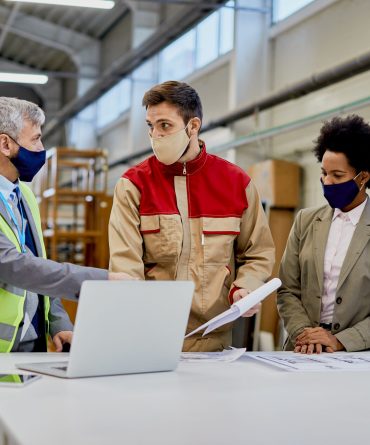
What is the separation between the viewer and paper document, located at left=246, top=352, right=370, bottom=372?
1817mm

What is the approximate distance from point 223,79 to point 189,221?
7836mm

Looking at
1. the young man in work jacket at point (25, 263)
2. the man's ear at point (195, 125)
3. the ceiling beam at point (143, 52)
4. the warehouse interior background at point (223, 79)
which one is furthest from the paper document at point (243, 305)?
the ceiling beam at point (143, 52)

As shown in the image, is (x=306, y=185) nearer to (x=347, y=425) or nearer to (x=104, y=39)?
(x=347, y=425)

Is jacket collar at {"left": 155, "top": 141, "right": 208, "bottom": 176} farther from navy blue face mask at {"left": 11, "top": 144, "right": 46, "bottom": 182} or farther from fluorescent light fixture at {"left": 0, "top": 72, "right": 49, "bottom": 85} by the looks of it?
fluorescent light fixture at {"left": 0, "top": 72, "right": 49, "bottom": 85}

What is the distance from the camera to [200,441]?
105 cm

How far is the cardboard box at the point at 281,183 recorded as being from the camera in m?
7.77

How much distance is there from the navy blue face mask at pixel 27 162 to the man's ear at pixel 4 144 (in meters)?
0.04

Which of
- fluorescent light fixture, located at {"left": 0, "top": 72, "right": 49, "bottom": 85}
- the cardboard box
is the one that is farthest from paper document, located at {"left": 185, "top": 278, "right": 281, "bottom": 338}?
fluorescent light fixture, located at {"left": 0, "top": 72, "right": 49, "bottom": 85}

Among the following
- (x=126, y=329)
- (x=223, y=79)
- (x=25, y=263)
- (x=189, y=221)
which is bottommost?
(x=126, y=329)

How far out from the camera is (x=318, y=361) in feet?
6.45

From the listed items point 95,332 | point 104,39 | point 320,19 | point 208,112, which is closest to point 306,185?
point 320,19

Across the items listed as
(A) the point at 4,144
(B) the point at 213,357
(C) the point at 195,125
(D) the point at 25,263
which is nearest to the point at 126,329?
(B) the point at 213,357

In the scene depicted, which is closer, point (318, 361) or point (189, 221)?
point (318, 361)

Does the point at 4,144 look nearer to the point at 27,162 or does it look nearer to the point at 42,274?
the point at 27,162
